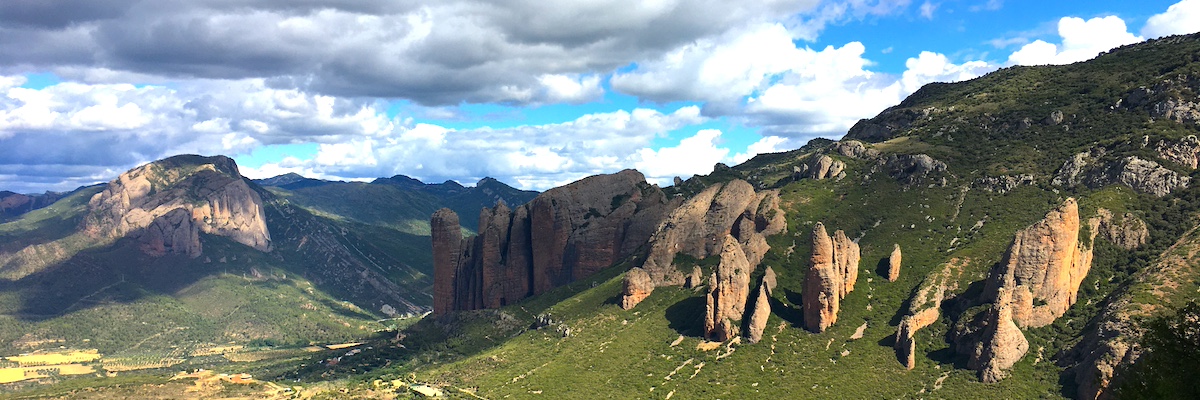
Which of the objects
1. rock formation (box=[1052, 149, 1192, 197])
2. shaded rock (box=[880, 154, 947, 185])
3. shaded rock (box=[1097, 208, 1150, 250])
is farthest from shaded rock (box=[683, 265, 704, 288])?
shaded rock (box=[1097, 208, 1150, 250])

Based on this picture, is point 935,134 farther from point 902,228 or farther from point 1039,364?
point 1039,364

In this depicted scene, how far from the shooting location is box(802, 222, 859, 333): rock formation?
14450 cm

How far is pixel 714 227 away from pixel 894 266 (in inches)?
1646

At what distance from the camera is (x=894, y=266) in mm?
151750

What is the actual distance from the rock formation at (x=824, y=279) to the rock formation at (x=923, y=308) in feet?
36.9

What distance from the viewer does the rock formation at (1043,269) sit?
130 metres

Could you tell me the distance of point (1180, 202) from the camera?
465 ft

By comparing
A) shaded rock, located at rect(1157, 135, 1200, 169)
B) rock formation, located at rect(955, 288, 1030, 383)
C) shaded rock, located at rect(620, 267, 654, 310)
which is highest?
shaded rock, located at rect(1157, 135, 1200, 169)

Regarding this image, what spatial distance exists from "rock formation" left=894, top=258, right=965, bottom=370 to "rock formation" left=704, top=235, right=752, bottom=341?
86.5 ft

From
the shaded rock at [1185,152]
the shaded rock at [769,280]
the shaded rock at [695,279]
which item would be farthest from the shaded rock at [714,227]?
the shaded rock at [1185,152]

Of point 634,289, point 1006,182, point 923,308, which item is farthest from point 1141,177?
point 634,289

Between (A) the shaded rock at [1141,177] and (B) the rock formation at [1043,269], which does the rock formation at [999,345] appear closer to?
(B) the rock formation at [1043,269]

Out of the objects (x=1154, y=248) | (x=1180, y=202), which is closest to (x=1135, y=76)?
(x=1180, y=202)

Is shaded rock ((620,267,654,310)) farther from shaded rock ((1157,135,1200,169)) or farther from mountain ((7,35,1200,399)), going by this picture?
shaded rock ((1157,135,1200,169))
